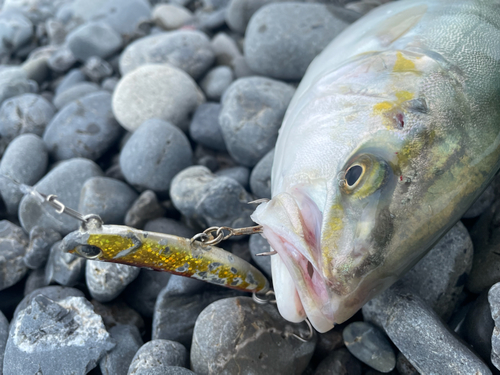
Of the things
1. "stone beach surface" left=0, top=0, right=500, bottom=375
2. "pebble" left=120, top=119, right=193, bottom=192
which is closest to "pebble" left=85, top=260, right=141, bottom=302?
"stone beach surface" left=0, top=0, right=500, bottom=375

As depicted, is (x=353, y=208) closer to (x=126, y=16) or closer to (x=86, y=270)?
(x=86, y=270)

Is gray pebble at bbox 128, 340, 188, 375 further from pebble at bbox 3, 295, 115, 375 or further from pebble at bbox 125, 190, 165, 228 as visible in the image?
pebble at bbox 125, 190, 165, 228

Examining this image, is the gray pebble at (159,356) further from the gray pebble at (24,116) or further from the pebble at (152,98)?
the gray pebble at (24,116)

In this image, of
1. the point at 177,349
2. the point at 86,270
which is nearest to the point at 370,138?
the point at 177,349

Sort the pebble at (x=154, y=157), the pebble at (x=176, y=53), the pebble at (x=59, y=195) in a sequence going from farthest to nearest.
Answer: the pebble at (x=176, y=53) < the pebble at (x=154, y=157) < the pebble at (x=59, y=195)

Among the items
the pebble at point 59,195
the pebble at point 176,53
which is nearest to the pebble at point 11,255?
the pebble at point 59,195

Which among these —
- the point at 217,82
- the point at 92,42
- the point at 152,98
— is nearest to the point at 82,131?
the point at 152,98

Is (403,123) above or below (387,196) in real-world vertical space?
above
